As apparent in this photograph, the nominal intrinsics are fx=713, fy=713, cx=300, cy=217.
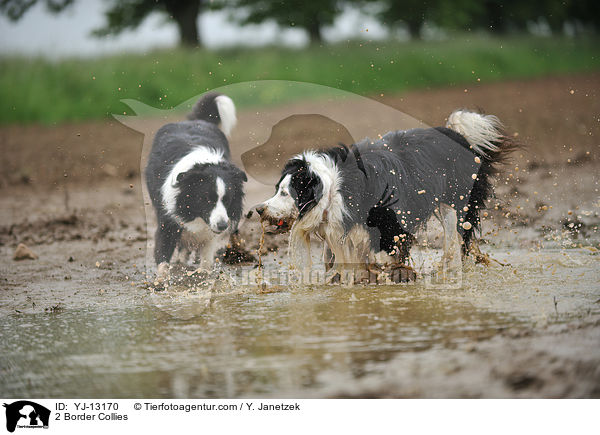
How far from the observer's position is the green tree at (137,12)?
10.8 m

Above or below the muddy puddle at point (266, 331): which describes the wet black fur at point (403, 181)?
above

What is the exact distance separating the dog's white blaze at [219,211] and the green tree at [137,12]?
625 cm

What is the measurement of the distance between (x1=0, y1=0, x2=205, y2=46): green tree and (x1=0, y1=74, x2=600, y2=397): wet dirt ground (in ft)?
12.9

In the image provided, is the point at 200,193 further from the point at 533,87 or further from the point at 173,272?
the point at 533,87

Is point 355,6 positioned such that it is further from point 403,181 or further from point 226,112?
point 403,181

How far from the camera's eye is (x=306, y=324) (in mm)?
4457

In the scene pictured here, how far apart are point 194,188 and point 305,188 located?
1.02 metres

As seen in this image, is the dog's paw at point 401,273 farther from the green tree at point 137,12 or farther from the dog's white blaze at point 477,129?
the green tree at point 137,12

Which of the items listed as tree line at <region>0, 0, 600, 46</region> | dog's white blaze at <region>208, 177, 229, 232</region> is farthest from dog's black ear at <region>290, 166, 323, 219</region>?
tree line at <region>0, 0, 600, 46</region>

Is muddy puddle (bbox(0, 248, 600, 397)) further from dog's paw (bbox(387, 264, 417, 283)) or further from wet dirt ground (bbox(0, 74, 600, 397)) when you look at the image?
dog's paw (bbox(387, 264, 417, 283))
